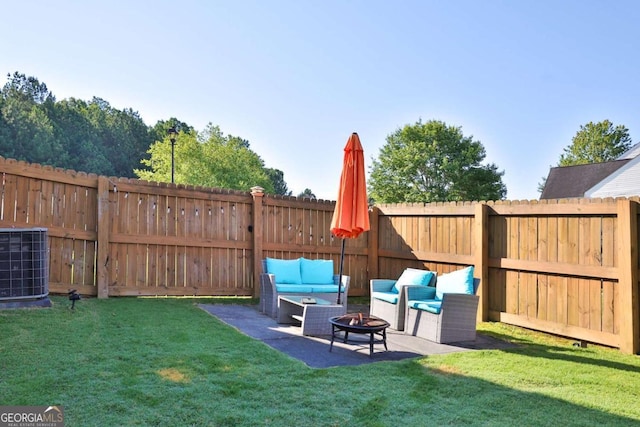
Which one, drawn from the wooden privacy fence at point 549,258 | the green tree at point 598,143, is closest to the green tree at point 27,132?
the wooden privacy fence at point 549,258

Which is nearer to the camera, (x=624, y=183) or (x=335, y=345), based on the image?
(x=335, y=345)

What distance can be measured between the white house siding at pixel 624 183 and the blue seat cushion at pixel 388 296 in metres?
10.9

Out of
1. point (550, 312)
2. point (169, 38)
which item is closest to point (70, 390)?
point (550, 312)

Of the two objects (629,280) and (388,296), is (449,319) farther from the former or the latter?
(629,280)

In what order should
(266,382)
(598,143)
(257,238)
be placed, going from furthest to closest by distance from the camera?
1. (598,143)
2. (257,238)
3. (266,382)

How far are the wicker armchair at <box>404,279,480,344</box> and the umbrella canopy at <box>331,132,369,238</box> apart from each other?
1251 mm

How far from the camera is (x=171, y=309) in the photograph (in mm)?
6141

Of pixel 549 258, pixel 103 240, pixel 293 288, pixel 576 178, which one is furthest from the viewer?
pixel 576 178

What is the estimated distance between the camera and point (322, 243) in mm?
8508

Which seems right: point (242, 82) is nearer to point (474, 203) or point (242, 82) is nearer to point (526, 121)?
point (474, 203)

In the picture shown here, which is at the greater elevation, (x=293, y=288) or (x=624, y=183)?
(x=624, y=183)

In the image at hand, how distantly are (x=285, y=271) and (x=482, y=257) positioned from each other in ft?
9.57

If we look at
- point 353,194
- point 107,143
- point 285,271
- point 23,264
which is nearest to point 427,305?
point 353,194

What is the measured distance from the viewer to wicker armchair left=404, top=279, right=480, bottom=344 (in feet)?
16.3
